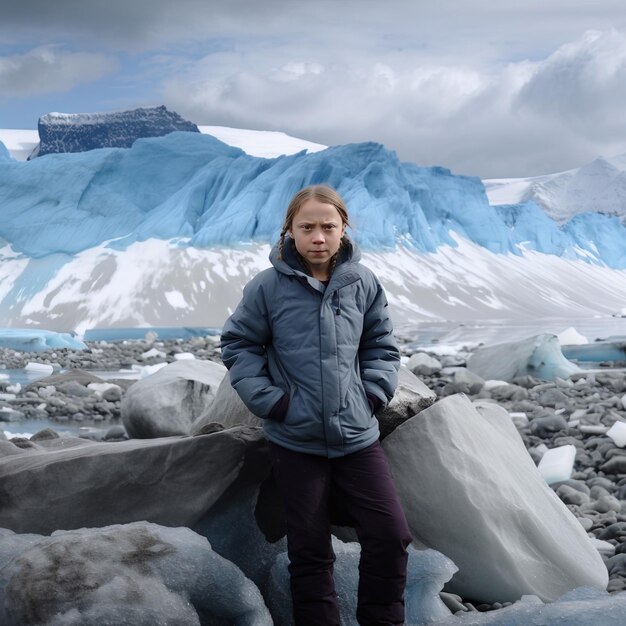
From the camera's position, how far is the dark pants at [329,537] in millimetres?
1957

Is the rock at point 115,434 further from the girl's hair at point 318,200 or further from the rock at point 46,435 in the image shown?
the girl's hair at point 318,200

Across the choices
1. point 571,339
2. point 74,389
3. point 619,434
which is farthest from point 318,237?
point 571,339

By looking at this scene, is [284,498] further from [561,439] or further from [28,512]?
[561,439]

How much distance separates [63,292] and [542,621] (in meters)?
26.6

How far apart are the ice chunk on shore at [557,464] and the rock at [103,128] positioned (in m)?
39.2

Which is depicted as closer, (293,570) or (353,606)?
(293,570)

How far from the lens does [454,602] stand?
246 centimetres

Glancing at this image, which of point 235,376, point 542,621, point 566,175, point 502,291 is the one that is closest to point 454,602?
point 542,621

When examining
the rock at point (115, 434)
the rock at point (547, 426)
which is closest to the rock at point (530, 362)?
the rock at point (547, 426)

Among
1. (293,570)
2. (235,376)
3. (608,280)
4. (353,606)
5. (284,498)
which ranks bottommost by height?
(608,280)

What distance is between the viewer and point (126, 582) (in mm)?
1783

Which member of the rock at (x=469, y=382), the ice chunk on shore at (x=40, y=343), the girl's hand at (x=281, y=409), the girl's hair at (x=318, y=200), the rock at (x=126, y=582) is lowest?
the ice chunk on shore at (x=40, y=343)

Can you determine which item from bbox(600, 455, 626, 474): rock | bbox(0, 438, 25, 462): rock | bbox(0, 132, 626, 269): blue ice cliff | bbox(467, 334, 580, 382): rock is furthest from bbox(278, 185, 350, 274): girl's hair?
bbox(0, 132, 626, 269): blue ice cliff

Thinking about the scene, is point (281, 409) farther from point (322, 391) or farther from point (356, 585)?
point (356, 585)
